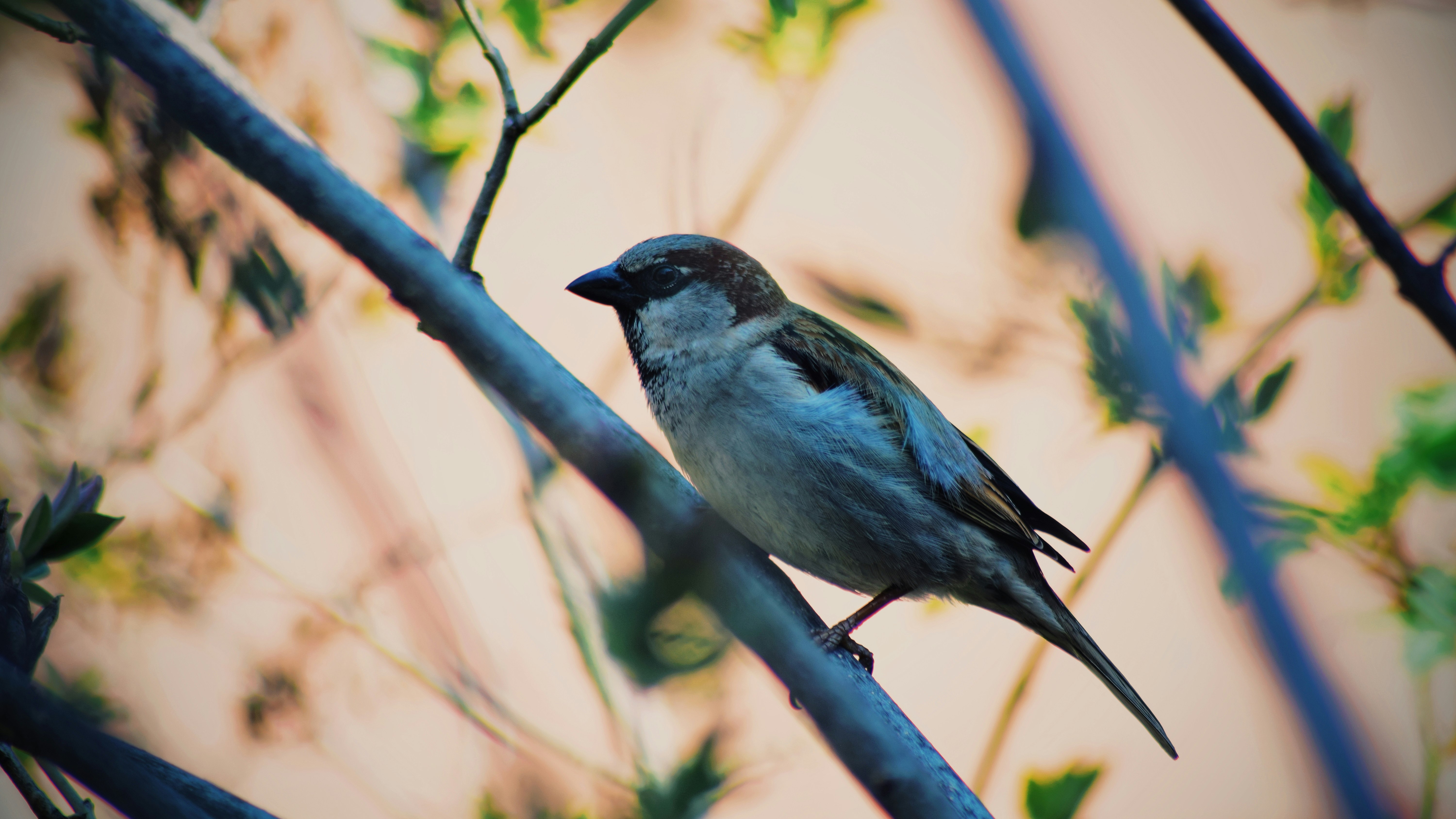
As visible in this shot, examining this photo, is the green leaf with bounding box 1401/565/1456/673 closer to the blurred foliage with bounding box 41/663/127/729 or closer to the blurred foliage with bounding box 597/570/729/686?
the blurred foliage with bounding box 597/570/729/686

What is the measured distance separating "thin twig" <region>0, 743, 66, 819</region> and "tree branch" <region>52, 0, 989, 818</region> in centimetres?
24

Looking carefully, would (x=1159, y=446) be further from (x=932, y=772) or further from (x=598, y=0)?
(x=598, y=0)

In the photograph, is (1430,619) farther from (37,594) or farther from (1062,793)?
(37,594)

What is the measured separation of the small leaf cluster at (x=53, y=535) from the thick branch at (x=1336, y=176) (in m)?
1.26

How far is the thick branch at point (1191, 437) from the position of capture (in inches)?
25.0

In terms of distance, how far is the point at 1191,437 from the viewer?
0.73 metres

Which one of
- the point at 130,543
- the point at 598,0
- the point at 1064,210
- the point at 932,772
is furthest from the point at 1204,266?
the point at 130,543

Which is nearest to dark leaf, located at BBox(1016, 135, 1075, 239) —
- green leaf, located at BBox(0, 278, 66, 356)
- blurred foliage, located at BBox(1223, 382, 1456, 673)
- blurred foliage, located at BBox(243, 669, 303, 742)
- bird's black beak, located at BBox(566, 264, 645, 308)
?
blurred foliage, located at BBox(1223, 382, 1456, 673)

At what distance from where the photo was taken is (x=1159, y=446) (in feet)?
2.97

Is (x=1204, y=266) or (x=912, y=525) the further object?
(x=912, y=525)

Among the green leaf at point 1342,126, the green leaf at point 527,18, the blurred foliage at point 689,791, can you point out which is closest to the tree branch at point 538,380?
the blurred foliage at point 689,791

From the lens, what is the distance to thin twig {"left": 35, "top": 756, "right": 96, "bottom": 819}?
0.74 m

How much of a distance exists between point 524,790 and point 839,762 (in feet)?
1.91

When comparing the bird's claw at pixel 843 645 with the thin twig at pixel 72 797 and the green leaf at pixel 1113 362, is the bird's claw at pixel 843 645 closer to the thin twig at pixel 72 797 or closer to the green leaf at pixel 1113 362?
the green leaf at pixel 1113 362
